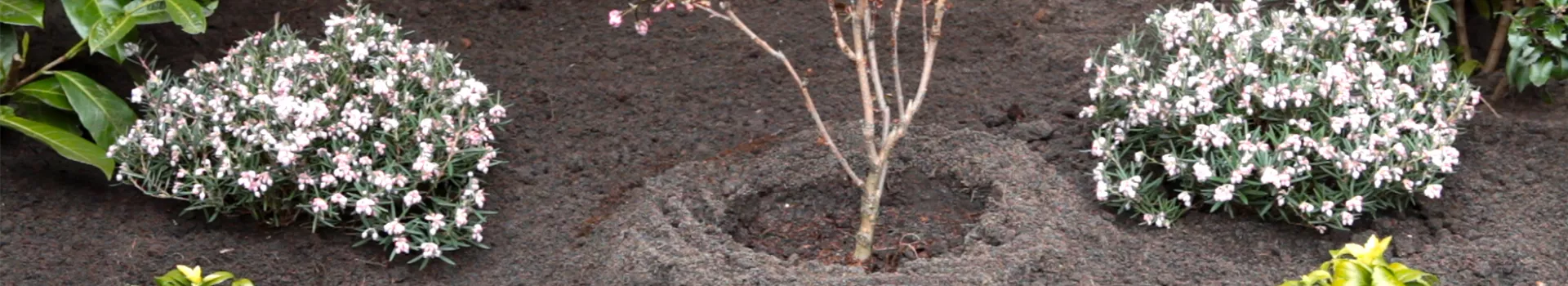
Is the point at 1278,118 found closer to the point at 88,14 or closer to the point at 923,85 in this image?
the point at 923,85

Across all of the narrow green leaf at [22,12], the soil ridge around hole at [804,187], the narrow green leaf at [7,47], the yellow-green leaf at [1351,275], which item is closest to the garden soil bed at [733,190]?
the soil ridge around hole at [804,187]

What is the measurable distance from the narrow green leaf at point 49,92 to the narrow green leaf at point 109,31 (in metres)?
0.21

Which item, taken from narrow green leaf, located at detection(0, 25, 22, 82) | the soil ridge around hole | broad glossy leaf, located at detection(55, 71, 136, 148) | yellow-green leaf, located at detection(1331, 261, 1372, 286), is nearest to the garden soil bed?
the soil ridge around hole

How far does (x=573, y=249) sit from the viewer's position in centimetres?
427

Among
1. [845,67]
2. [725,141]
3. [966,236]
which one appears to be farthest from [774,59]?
[966,236]

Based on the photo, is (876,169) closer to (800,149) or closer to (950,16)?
(800,149)

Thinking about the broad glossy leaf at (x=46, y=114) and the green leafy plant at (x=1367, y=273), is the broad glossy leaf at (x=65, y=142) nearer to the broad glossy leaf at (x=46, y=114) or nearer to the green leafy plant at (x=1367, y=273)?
the broad glossy leaf at (x=46, y=114)

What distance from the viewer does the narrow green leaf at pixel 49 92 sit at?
4.36 meters

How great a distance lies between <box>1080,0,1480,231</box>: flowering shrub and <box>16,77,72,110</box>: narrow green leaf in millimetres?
2782

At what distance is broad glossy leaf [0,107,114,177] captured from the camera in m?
4.20

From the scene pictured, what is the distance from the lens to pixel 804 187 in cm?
451

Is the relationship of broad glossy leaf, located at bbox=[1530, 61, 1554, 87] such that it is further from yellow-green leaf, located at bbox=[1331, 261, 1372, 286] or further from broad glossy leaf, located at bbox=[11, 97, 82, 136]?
broad glossy leaf, located at bbox=[11, 97, 82, 136]

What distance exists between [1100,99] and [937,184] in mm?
538

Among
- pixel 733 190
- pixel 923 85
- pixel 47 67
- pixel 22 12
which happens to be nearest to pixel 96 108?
pixel 47 67
